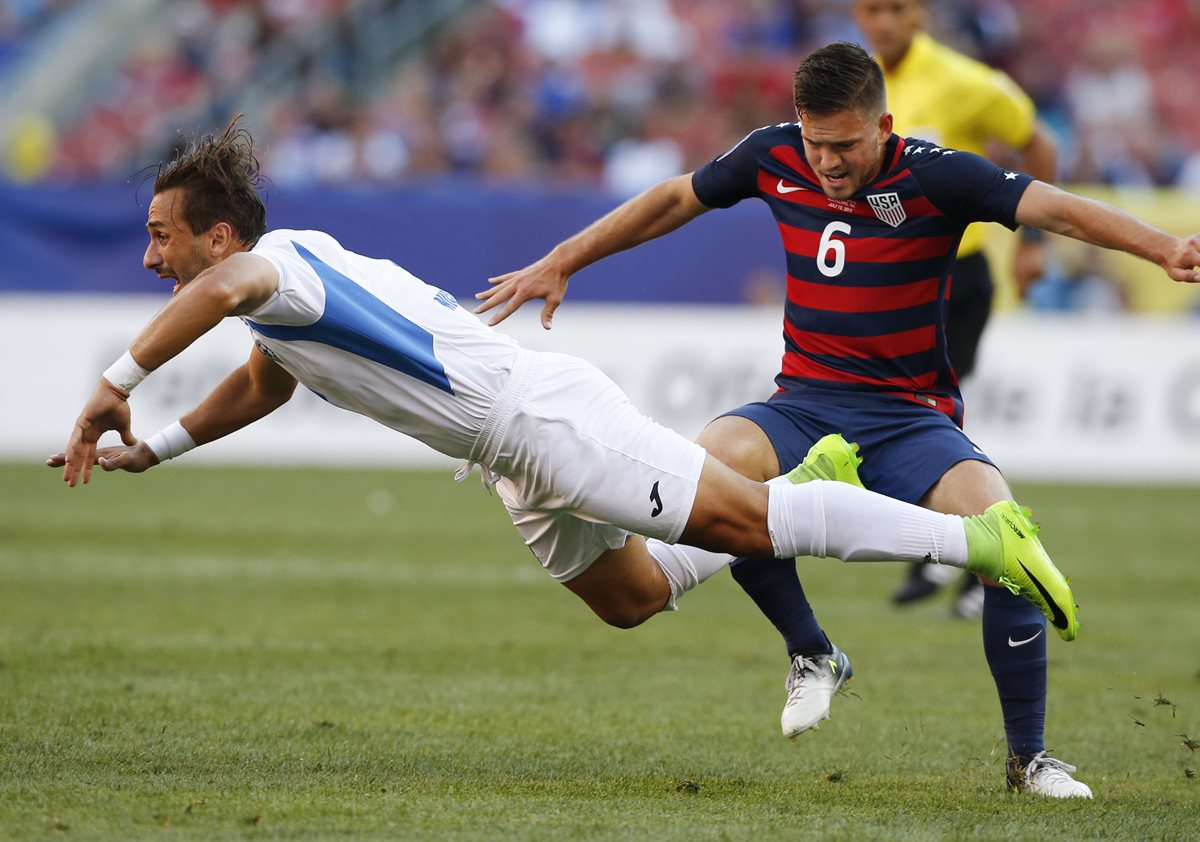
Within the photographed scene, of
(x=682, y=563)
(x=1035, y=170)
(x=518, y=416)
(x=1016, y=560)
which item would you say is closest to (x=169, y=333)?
(x=518, y=416)

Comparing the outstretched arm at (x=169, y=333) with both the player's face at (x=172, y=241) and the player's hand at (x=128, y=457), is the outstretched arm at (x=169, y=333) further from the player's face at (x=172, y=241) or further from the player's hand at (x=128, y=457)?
the player's hand at (x=128, y=457)

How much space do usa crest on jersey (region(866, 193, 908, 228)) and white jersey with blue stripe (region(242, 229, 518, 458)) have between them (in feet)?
4.30

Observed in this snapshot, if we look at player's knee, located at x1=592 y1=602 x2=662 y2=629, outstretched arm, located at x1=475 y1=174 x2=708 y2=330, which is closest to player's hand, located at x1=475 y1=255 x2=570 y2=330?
outstretched arm, located at x1=475 y1=174 x2=708 y2=330

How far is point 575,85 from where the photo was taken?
20.2m

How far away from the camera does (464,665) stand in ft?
24.6

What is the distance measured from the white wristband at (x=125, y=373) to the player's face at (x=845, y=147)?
86.0 inches

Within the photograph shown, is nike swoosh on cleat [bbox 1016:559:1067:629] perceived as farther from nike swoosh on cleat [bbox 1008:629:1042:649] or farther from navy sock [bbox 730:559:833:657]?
navy sock [bbox 730:559:833:657]

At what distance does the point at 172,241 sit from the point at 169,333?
0.49 metres

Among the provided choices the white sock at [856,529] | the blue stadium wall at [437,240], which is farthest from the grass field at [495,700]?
the blue stadium wall at [437,240]

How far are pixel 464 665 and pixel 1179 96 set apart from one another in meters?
16.0

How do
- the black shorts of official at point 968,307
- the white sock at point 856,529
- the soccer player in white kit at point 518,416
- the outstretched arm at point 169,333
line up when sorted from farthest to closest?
the black shorts of official at point 968,307 < the white sock at point 856,529 < the soccer player in white kit at point 518,416 < the outstretched arm at point 169,333

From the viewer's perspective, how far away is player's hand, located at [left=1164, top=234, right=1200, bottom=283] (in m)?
4.72

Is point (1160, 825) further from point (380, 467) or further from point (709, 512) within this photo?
point (380, 467)

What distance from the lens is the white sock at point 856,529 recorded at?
5004mm
